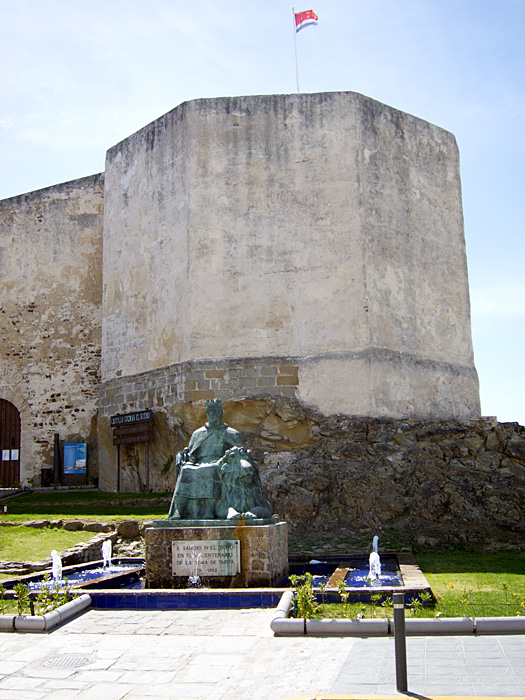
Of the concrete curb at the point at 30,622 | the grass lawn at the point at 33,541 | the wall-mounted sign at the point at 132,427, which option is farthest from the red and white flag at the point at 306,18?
the concrete curb at the point at 30,622

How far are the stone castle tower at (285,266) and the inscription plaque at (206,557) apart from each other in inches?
316

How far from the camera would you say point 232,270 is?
16.6m

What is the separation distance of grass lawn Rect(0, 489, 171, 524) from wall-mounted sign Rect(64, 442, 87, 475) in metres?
2.48

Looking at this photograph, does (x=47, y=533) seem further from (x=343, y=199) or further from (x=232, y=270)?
(x=343, y=199)

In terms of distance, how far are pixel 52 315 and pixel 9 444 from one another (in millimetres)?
3783

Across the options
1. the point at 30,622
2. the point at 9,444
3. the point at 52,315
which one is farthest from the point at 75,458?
the point at 30,622

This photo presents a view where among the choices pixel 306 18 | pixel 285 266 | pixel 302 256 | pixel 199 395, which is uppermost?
pixel 306 18

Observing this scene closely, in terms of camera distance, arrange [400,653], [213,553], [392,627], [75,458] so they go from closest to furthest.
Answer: [400,653]
[392,627]
[213,553]
[75,458]

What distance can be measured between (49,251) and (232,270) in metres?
7.27

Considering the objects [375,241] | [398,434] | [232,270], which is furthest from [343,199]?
[398,434]

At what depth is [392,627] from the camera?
5777mm

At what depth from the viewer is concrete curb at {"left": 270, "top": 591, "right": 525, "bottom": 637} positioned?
223 inches

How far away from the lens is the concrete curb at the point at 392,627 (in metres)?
5.68

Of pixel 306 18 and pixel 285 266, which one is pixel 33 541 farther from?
pixel 306 18
